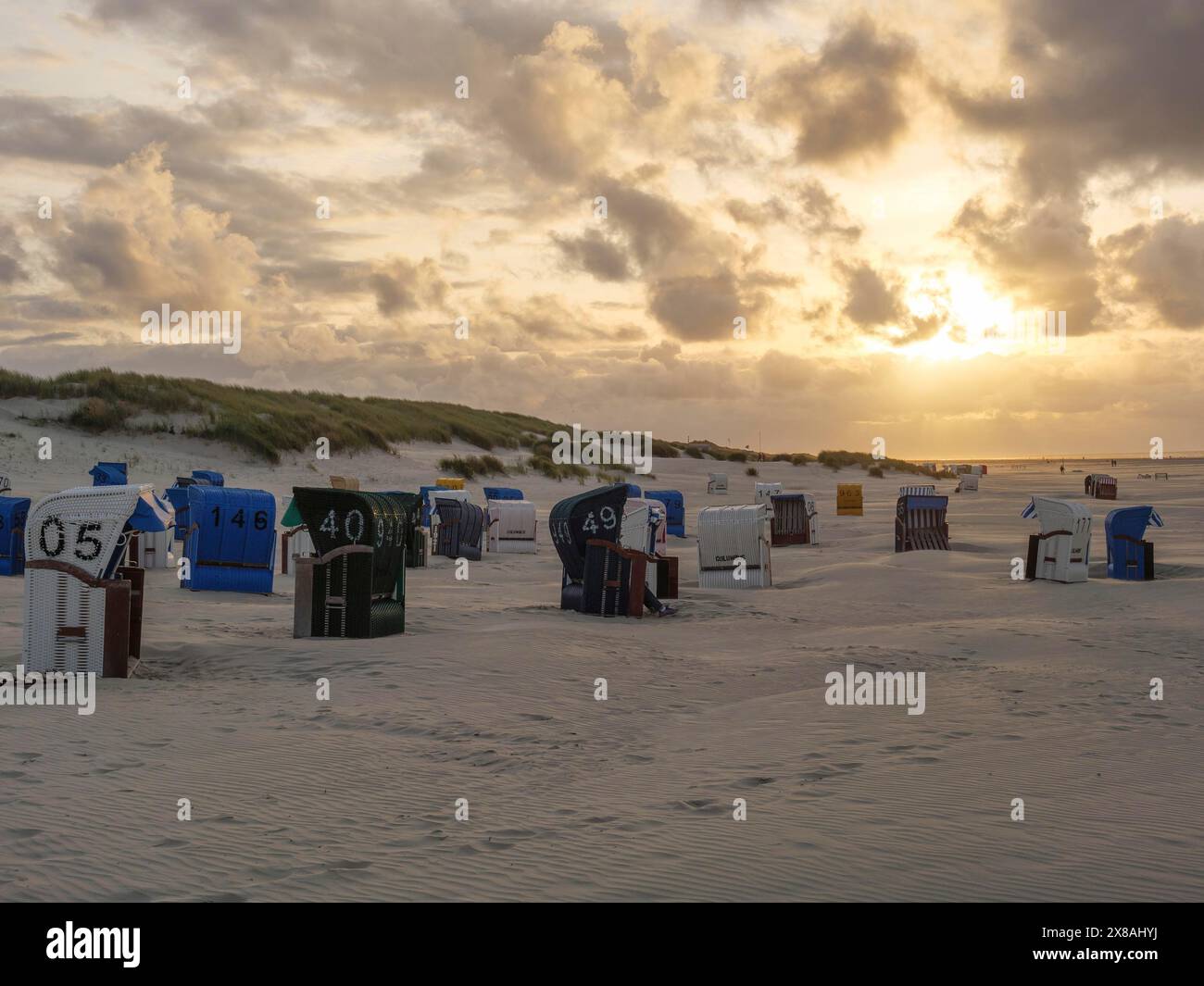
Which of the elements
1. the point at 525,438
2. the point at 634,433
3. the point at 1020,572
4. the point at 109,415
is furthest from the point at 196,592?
the point at 634,433

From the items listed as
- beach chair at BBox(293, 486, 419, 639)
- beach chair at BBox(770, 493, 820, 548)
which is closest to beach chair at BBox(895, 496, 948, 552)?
beach chair at BBox(770, 493, 820, 548)

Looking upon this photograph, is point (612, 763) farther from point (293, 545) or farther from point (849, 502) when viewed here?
point (849, 502)

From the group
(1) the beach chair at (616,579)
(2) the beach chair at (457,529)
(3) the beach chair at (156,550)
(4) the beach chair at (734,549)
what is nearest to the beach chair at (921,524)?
(4) the beach chair at (734,549)

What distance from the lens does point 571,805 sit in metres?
7.40

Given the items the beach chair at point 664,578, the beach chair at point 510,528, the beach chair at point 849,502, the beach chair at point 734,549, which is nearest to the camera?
the beach chair at point 664,578

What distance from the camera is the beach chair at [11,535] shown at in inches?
821

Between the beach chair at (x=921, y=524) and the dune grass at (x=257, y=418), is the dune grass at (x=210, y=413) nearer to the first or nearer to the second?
the dune grass at (x=257, y=418)

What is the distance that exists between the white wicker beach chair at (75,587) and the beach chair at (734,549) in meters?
13.5

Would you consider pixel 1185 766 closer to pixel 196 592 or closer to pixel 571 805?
pixel 571 805

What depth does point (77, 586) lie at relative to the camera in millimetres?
11156

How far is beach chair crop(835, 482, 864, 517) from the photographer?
164 feet

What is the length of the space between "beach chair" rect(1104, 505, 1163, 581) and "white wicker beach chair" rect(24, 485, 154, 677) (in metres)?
19.3

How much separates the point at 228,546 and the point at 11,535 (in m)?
4.81
